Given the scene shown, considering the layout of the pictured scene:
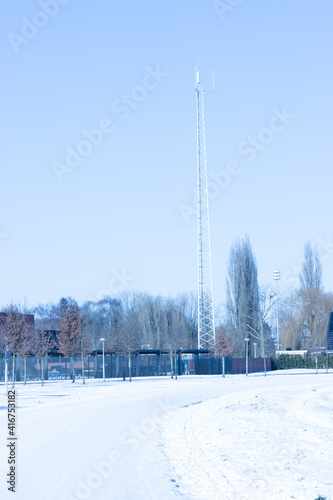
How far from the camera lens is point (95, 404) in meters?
27.5

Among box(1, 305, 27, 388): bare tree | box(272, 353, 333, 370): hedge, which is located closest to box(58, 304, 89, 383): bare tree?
box(1, 305, 27, 388): bare tree

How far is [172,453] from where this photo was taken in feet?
45.9

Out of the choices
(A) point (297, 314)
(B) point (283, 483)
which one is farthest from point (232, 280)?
(B) point (283, 483)

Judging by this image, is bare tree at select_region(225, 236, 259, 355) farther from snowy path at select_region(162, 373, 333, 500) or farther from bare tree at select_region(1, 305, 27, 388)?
snowy path at select_region(162, 373, 333, 500)

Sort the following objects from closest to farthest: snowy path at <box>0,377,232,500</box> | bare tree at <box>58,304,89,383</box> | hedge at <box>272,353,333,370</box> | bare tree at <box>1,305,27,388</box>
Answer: snowy path at <box>0,377,232,500</box> < bare tree at <box>1,305,27,388</box> < bare tree at <box>58,304,89,383</box> < hedge at <box>272,353,333,370</box>

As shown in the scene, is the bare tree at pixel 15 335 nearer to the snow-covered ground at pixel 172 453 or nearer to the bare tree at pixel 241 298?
the snow-covered ground at pixel 172 453

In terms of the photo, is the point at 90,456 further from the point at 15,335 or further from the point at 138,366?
the point at 138,366

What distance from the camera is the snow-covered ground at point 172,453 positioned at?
33.4 feet

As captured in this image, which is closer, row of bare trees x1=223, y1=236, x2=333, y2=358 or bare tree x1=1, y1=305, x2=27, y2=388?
bare tree x1=1, y1=305, x2=27, y2=388

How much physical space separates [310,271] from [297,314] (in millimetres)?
5973

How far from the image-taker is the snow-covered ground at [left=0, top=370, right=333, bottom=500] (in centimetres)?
1019

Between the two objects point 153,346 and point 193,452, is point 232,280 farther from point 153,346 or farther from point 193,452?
point 193,452

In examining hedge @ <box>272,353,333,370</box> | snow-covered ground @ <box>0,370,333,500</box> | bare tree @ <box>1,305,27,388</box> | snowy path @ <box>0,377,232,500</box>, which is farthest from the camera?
hedge @ <box>272,353,333,370</box>

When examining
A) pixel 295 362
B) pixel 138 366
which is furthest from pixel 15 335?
pixel 295 362
